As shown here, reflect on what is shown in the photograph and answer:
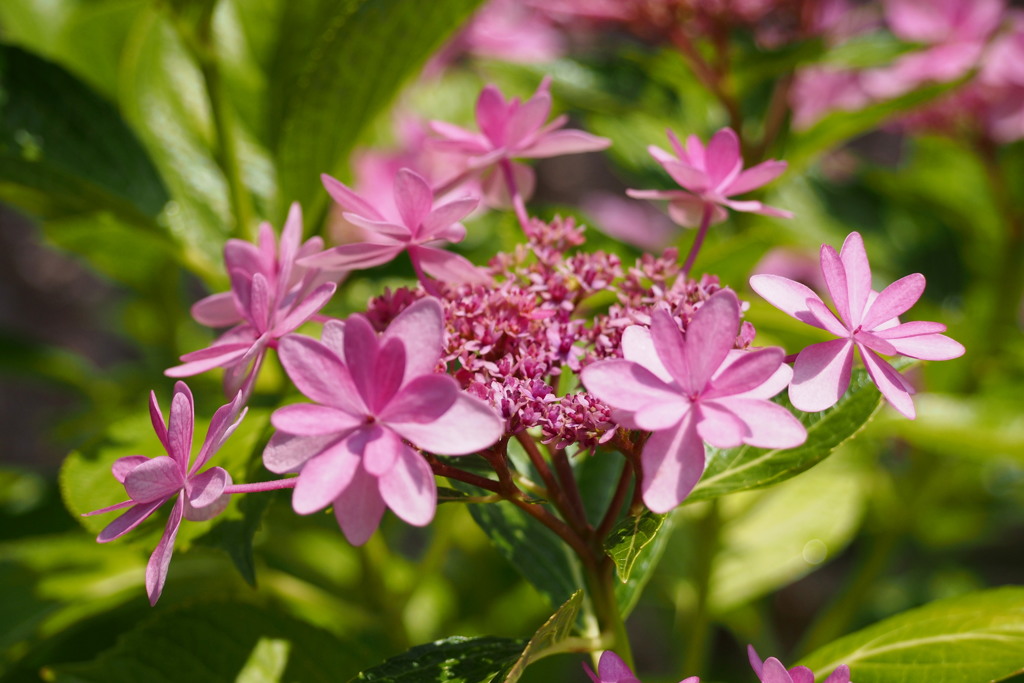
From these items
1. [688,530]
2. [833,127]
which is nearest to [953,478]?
[688,530]

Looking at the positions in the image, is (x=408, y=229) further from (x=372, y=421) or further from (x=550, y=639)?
(x=550, y=639)

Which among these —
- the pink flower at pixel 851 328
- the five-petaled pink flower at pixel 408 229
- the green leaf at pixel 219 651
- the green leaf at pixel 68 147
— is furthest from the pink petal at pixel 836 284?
the green leaf at pixel 68 147

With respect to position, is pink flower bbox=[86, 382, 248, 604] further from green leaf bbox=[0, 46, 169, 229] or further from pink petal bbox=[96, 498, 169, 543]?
green leaf bbox=[0, 46, 169, 229]

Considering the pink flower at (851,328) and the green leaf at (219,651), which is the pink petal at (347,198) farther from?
the green leaf at (219,651)

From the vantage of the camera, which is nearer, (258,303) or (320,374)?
(320,374)

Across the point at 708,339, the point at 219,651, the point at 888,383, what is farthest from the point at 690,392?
the point at 219,651

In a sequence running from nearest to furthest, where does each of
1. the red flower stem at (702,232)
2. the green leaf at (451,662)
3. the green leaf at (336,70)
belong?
the green leaf at (451,662), the red flower stem at (702,232), the green leaf at (336,70)

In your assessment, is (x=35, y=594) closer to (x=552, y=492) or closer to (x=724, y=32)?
(x=552, y=492)
